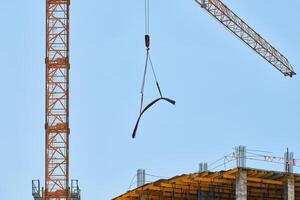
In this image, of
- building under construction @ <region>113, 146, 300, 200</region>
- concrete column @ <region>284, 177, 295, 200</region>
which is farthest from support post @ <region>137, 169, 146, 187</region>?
concrete column @ <region>284, 177, 295, 200</region>

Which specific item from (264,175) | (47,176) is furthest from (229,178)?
(47,176)

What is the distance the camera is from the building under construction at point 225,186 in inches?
2328

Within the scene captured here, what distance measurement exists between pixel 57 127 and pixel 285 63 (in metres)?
35.7

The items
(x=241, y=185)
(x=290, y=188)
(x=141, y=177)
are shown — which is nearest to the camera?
(x=241, y=185)

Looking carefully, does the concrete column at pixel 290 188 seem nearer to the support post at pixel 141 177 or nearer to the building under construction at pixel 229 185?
the building under construction at pixel 229 185

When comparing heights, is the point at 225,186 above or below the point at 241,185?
below

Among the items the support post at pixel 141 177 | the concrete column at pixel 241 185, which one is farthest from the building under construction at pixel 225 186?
the support post at pixel 141 177

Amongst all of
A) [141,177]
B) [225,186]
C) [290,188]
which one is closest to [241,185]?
[290,188]

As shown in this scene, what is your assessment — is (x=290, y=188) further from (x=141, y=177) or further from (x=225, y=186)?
(x=141, y=177)

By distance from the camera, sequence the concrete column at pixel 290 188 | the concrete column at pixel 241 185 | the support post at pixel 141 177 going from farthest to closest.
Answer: the support post at pixel 141 177 → the concrete column at pixel 290 188 → the concrete column at pixel 241 185

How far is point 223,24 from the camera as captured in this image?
116250 mm

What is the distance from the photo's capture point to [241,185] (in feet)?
193

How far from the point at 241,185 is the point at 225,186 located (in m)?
3.82

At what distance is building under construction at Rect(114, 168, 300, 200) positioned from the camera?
59125 millimetres
